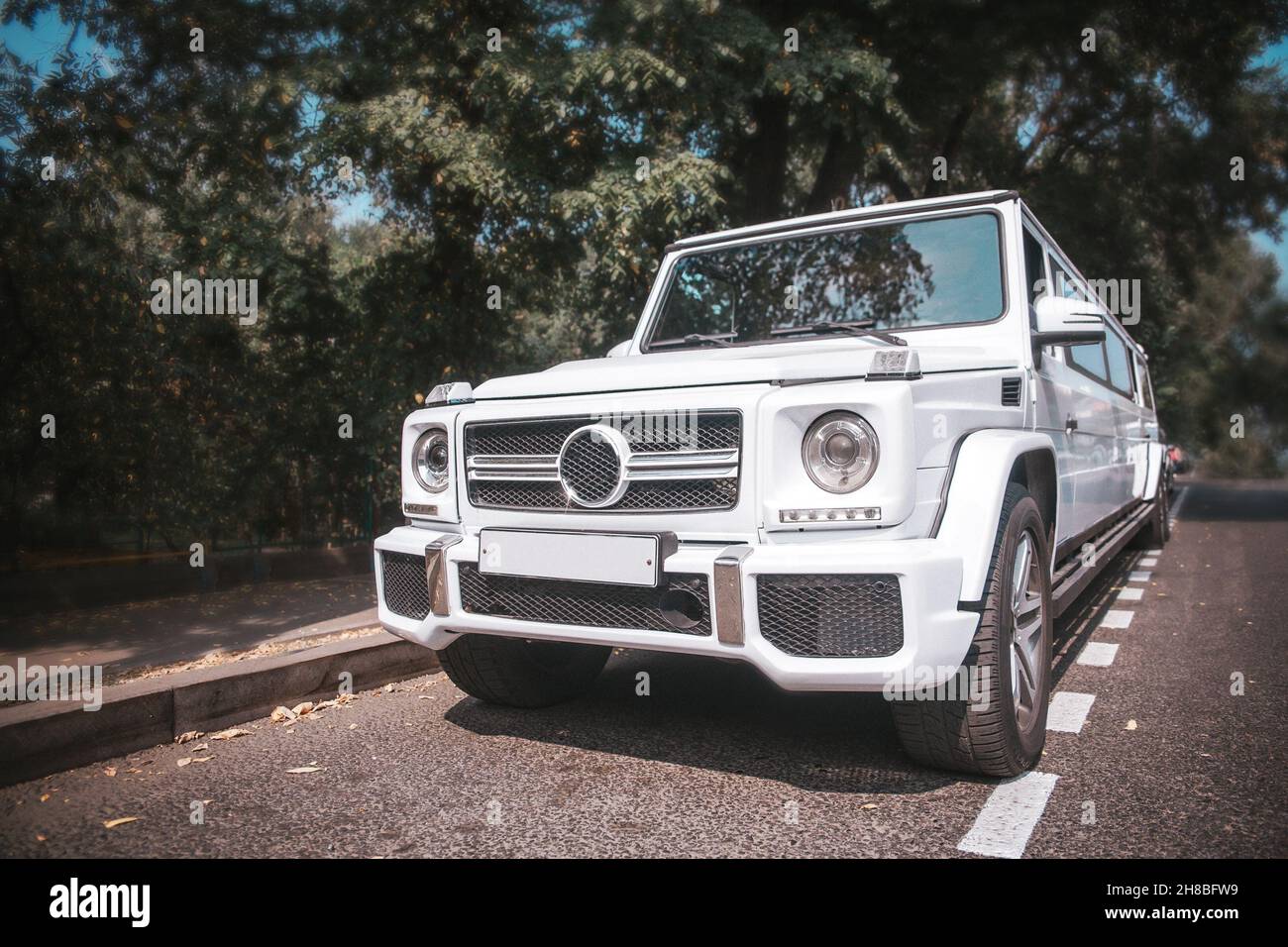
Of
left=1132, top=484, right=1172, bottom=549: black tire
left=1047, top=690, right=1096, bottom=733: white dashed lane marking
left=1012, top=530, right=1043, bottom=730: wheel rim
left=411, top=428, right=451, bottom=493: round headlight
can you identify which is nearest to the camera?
left=1012, top=530, right=1043, bottom=730: wheel rim

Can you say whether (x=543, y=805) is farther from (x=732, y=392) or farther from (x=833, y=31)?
(x=833, y=31)

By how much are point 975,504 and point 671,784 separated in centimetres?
137

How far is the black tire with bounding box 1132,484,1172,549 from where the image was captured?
10922mm

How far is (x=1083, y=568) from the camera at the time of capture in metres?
4.84

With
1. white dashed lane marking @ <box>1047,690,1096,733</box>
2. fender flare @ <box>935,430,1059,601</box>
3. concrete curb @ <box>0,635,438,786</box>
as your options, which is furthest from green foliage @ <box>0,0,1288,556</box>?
fender flare @ <box>935,430,1059,601</box>

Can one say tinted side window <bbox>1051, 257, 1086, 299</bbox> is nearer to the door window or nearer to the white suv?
the white suv

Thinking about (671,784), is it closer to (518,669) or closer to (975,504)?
(518,669)

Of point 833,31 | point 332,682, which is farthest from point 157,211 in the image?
point 833,31

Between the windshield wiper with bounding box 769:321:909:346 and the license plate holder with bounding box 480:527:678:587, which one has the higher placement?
the windshield wiper with bounding box 769:321:909:346

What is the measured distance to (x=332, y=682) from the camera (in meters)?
4.62

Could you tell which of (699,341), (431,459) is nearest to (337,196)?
(699,341)

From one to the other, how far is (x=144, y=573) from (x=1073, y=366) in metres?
6.90

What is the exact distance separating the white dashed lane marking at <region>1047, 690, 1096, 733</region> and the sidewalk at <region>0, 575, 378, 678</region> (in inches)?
159
